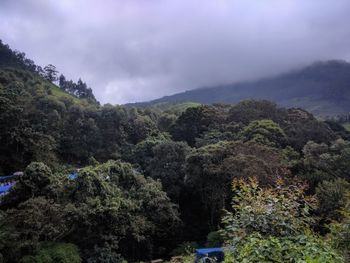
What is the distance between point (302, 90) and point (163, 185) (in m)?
86.4

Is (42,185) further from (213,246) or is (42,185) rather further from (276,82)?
(276,82)

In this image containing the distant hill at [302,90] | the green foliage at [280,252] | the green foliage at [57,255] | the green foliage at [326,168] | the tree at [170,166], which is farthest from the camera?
the distant hill at [302,90]

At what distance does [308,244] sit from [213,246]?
575 inches

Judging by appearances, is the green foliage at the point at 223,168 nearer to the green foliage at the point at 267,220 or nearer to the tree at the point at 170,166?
the tree at the point at 170,166

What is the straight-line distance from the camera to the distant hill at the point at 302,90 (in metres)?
78.9

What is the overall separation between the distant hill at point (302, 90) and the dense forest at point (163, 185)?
50400mm

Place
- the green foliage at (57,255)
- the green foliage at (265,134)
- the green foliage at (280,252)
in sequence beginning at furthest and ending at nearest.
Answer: the green foliage at (265,134) → the green foliage at (57,255) → the green foliage at (280,252)

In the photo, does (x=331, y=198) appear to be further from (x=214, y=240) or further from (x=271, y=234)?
(x=271, y=234)

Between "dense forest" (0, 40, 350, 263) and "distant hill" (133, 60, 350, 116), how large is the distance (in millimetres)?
50400

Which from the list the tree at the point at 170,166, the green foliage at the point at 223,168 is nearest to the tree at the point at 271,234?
→ the green foliage at the point at 223,168

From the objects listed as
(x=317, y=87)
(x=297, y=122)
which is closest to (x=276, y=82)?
(x=317, y=87)

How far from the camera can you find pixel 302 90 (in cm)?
10031

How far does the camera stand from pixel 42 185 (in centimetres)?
1620

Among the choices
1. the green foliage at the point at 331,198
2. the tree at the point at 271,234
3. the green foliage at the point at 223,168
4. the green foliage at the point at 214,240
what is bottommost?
the green foliage at the point at 214,240
